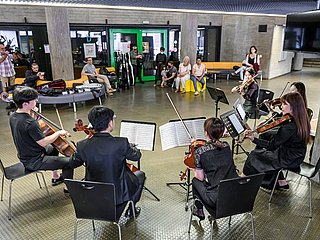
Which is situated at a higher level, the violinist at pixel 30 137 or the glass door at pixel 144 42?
the glass door at pixel 144 42

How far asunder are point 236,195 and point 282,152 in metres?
1.11

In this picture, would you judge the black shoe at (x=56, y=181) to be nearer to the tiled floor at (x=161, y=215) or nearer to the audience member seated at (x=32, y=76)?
the tiled floor at (x=161, y=215)

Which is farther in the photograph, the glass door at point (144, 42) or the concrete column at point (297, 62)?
the concrete column at point (297, 62)

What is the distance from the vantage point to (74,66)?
9.45 m

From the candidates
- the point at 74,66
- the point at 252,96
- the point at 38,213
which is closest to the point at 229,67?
the point at 74,66

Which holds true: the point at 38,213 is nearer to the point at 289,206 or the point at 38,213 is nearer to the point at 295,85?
the point at 289,206

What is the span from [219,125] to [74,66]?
26.8 ft

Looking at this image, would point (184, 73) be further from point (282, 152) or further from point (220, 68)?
point (282, 152)

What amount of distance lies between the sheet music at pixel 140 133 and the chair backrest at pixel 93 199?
906 mm

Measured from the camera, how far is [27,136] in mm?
2678

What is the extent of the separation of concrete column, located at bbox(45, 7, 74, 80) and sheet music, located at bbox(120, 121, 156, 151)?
20.4 feet

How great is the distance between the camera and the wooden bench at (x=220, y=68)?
11.1 meters

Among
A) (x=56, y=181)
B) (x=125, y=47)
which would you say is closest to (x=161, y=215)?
(x=56, y=181)

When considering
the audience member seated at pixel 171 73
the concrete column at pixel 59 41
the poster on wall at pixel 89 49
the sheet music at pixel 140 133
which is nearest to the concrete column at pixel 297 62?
the audience member seated at pixel 171 73
